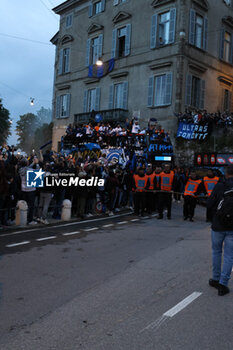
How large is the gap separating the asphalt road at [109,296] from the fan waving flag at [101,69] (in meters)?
22.4

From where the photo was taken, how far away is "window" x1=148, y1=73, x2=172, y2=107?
1019 inches

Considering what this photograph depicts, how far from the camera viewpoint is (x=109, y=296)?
546 cm

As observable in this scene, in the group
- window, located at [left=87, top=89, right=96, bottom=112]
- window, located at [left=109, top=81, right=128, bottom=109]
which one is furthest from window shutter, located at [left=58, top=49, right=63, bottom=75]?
window, located at [left=109, top=81, right=128, bottom=109]

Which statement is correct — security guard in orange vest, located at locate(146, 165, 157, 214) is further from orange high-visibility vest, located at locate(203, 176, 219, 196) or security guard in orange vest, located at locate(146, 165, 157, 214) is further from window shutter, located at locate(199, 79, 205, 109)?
A: window shutter, located at locate(199, 79, 205, 109)

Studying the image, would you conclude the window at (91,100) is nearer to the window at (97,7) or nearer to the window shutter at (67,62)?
the window shutter at (67,62)

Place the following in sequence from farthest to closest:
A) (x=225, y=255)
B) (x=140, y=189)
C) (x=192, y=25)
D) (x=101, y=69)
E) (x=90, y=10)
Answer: (x=90, y=10)
(x=101, y=69)
(x=192, y=25)
(x=140, y=189)
(x=225, y=255)

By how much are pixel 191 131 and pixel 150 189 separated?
9.61 metres

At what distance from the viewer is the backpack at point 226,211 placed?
5.67 m

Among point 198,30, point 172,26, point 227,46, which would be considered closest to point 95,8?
point 172,26

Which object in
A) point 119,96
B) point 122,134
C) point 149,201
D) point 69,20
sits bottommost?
point 149,201

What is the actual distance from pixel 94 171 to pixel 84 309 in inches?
391

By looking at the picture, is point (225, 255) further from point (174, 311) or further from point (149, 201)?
point (149, 201)

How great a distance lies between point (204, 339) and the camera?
13.4 ft

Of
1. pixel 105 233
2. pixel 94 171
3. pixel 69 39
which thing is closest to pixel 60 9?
pixel 69 39
